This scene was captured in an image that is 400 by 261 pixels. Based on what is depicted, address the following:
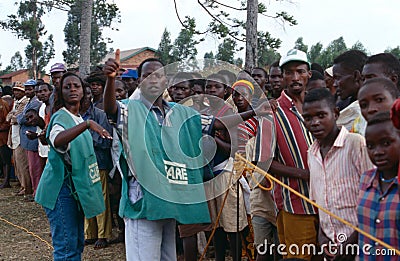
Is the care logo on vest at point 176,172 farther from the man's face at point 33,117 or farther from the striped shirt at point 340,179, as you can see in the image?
the man's face at point 33,117

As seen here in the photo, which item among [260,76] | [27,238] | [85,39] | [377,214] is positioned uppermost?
[85,39]

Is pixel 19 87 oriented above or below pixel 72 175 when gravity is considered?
above

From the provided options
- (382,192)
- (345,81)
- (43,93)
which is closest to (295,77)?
(345,81)

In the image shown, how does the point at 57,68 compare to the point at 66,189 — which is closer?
the point at 66,189

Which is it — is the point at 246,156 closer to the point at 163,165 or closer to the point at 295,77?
the point at 295,77

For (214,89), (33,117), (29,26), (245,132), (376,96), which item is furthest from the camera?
(29,26)

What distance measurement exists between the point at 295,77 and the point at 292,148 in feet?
1.64

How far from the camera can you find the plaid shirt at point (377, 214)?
7.79ft

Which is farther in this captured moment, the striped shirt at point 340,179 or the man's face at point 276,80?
the man's face at point 276,80

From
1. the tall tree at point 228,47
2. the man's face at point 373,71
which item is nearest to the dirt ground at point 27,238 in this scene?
the man's face at point 373,71

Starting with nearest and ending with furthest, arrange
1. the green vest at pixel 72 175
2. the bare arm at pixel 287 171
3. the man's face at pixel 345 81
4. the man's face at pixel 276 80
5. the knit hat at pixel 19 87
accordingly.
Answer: the bare arm at pixel 287 171, the man's face at pixel 345 81, the green vest at pixel 72 175, the man's face at pixel 276 80, the knit hat at pixel 19 87

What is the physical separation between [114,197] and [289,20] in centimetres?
576

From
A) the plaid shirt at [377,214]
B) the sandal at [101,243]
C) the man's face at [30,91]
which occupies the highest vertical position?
the man's face at [30,91]

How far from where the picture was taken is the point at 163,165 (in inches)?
125
